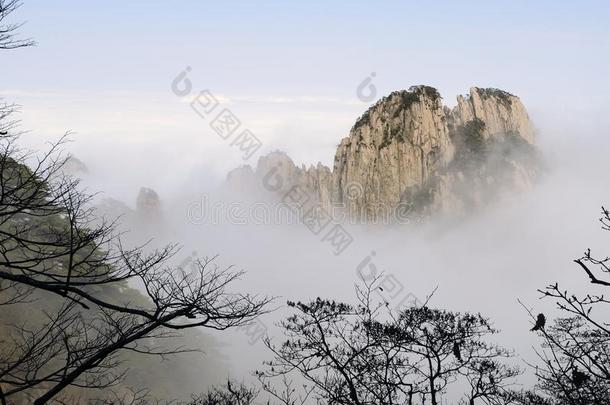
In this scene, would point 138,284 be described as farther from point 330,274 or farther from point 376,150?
point 376,150

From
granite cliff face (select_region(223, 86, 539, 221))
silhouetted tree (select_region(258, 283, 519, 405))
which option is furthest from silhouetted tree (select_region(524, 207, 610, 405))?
granite cliff face (select_region(223, 86, 539, 221))

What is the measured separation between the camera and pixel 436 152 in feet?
376

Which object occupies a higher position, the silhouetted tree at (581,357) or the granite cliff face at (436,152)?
the granite cliff face at (436,152)

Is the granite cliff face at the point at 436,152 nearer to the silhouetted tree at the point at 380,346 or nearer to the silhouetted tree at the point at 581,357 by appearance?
the silhouetted tree at the point at 581,357

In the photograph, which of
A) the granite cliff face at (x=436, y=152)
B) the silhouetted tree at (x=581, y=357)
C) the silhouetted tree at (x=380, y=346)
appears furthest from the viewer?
the granite cliff face at (x=436, y=152)

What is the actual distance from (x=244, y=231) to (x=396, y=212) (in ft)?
157

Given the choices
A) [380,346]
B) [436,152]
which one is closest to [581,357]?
[380,346]

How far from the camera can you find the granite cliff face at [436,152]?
113062mm

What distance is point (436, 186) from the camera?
114 metres

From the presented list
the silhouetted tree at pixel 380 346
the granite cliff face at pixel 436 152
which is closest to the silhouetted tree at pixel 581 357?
the silhouetted tree at pixel 380 346

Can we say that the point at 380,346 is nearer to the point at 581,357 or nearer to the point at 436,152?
the point at 581,357

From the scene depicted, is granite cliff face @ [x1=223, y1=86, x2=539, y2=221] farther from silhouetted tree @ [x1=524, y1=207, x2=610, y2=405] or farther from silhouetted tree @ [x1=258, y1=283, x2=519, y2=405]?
silhouetted tree @ [x1=258, y1=283, x2=519, y2=405]

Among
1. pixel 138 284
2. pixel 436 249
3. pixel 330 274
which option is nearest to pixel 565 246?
pixel 436 249

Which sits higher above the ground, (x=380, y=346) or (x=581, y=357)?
(x=380, y=346)
